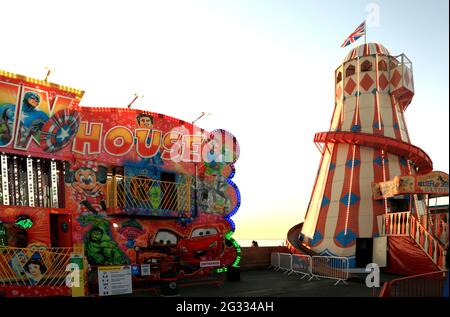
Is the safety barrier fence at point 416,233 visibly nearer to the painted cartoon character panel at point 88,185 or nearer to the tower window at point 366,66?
the tower window at point 366,66

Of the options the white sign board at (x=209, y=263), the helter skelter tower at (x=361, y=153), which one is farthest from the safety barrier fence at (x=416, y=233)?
the white sign board at (x=209, y=263)

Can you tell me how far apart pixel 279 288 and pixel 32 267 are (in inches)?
345

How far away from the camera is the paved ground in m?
13.0

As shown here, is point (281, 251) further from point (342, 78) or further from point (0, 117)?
point (0, 117)

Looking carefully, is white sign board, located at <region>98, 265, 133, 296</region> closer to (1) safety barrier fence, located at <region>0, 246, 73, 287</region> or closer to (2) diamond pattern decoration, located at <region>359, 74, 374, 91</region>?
(1) safety barrier fence, located at <region>0, 246, 73, 287</region>

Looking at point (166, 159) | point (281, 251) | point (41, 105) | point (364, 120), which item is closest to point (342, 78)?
point (364, 120)

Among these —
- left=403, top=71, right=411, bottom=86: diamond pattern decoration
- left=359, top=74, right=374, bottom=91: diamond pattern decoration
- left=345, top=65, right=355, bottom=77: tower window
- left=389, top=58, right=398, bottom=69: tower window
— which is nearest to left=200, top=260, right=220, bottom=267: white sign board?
left=359, top=74, right=374, bottom=91: diamond pattern decoration

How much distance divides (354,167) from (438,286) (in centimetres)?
1163

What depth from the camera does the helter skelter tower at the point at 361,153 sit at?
20047 millimetres

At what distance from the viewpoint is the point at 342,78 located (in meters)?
23.1

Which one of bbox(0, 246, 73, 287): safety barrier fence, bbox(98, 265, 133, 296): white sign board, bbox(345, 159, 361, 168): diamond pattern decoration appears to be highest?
bbox(345, 159, 361, 168): diamond pattern decoration

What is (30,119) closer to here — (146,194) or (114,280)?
(146,194)

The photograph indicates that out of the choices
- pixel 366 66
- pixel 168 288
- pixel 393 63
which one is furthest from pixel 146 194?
pixel 393 63

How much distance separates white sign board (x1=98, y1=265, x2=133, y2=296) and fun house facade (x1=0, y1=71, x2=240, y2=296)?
152mm
